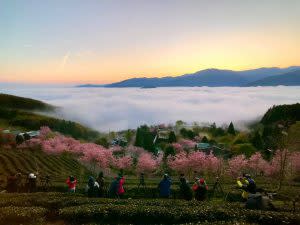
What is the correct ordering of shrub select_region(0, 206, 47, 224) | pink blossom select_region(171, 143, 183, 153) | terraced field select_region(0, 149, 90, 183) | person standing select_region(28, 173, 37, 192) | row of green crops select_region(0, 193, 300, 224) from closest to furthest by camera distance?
row of green crops select_region(0, 193, 300, 224), shrub select_region(0, 206, 47, 224), person standing select_region(28, 173, 37, 192), terraced field select_region(0, 149, 90, 183), pink blossom select_region(171, 143, 183, 153)

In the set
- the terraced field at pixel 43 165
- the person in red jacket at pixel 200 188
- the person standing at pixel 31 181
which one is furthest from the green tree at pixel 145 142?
the person in red jacket at pixel 200 188

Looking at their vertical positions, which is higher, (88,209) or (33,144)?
(88,209)

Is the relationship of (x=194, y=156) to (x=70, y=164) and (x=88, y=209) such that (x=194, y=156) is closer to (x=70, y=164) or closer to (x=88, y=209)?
(x=70, y=164)

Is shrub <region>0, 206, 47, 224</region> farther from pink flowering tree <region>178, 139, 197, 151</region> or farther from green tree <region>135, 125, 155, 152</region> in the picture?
pink flowering tree <region>178, 139, 197, 151</region>

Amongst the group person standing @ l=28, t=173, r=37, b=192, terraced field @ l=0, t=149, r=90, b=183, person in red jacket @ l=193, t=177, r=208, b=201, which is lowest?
terraced field @ l=0, t=149, r=90, b=183

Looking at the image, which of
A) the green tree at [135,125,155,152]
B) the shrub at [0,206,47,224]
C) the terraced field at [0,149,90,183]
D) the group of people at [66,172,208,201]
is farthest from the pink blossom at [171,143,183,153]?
the shrub at [0,206,47,224]

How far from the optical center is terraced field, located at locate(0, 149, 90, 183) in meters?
65.3

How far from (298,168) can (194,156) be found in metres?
19.6

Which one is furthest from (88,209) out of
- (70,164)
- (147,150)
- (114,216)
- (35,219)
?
(147,150)

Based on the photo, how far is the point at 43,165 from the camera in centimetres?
7525

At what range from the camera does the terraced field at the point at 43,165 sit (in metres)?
65.3

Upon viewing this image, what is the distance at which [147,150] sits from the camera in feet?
408

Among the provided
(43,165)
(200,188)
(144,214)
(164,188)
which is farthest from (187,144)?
(144,214)

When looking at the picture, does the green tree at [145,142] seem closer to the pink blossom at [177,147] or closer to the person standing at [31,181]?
the pink blossom at [177,147]
